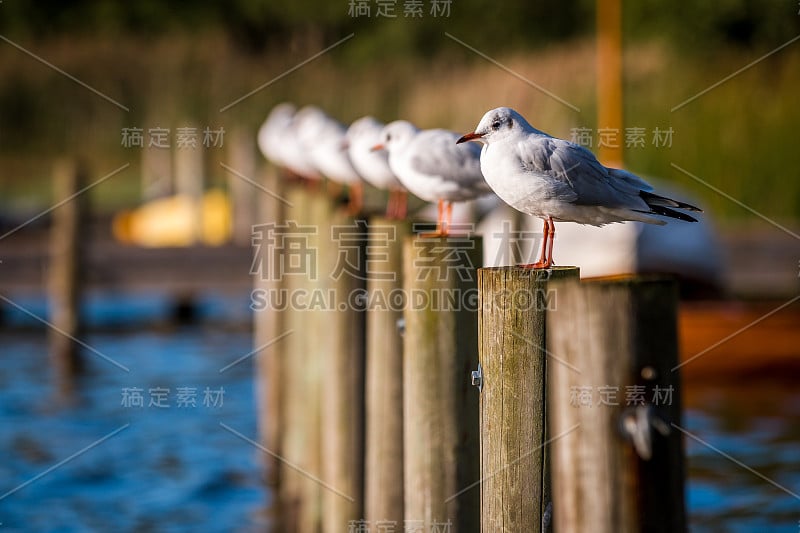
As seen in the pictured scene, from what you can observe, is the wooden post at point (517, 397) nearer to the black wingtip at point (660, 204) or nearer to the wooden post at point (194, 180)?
the black wingtip at point (660, 204)

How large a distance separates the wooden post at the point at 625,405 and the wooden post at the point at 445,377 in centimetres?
128

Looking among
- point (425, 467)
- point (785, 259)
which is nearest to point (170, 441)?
point (425, 467)

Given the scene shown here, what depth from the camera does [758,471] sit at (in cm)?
868

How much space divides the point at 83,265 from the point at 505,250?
850 cm

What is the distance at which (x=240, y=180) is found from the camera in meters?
19.2

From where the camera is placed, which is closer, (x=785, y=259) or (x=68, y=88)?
(x=785, y=259)

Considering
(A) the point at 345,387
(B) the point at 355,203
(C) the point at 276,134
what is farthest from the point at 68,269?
(A) the point at 345,387

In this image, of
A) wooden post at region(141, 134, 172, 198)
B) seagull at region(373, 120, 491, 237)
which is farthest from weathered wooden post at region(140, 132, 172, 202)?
seagull at region(373, 120, 491, 237)

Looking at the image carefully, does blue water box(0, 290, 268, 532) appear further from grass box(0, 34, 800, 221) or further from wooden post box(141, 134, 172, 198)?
wooden post box(141, 134, 172, 198)

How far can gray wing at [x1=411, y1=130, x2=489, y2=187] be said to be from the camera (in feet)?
17.6

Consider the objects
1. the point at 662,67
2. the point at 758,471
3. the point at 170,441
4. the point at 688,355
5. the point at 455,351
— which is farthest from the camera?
the point at 662,67

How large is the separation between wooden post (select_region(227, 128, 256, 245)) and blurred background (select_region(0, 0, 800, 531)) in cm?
6

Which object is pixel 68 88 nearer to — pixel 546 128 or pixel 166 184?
pixel 166 184

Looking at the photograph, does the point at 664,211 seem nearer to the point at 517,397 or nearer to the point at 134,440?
the point at 517,397
